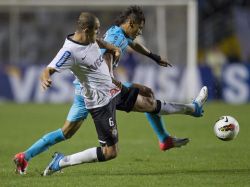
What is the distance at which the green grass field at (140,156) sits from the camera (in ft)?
27.5

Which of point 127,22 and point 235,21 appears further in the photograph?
point 235,21

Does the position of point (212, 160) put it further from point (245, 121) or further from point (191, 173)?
point (245, 121)

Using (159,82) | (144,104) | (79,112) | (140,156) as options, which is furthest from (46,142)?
(159,82)

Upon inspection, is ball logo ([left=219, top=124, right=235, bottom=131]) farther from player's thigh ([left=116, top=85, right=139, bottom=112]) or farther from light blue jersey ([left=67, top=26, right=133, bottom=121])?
light blue jersey ([left=67, top=26, right=133, bottom=121])

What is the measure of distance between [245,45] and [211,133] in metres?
14.1

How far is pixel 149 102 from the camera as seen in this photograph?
9430 millimetres

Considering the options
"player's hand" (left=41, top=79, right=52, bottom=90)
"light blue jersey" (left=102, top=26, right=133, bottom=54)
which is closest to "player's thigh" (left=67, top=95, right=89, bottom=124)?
"light blue jersey" (left=102, top=26, right=133, bottom=54)

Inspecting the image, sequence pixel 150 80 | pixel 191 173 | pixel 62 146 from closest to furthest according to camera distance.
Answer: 1. pixel 191 173
2. pixel 62 146
3. pixel 150 80

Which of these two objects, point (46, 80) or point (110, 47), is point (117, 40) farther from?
point (46, 80)

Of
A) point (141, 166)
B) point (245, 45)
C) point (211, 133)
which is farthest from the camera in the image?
point (245, 45)

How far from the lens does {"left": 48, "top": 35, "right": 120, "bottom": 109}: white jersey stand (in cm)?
820

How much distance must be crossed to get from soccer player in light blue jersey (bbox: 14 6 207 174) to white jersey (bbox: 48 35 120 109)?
1.63 feet

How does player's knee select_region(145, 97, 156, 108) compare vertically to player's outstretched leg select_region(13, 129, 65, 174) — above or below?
above

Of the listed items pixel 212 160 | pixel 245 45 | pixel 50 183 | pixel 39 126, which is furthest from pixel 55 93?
pixel 50 183
